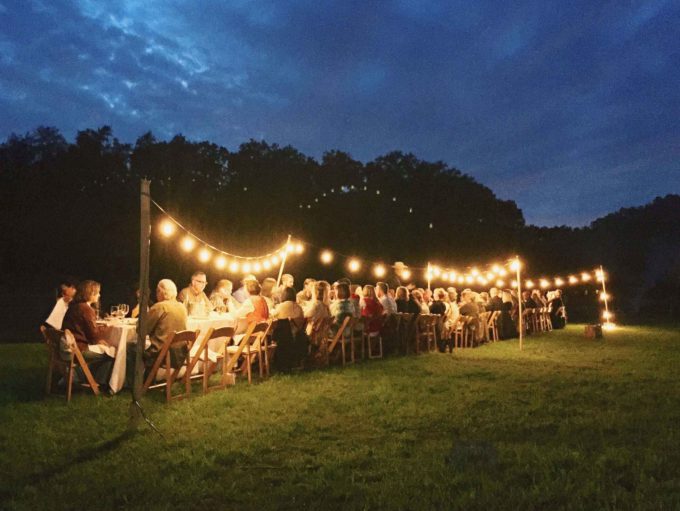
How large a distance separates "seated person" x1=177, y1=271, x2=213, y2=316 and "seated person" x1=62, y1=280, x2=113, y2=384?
1.77 meters

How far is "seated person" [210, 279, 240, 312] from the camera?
30.6 feet

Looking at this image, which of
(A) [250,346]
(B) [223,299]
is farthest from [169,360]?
(B) [223,299]

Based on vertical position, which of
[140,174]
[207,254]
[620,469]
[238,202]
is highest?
[140,174]

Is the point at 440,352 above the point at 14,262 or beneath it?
beneath

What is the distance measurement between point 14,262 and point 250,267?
2095 cm

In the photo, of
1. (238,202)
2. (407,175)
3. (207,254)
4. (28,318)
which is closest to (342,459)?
(207,254)

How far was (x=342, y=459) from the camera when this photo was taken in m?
4.11

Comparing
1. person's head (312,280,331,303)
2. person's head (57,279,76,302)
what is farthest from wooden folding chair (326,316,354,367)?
person's head (57,279,76,302)

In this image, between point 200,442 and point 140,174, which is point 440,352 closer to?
point 200,442

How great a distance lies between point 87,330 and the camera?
21.1ft

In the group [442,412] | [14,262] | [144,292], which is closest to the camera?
[144,292]

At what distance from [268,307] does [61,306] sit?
302 centimetres

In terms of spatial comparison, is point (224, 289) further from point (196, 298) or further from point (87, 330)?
point (87, 330)

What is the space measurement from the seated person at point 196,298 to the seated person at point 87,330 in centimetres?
177
